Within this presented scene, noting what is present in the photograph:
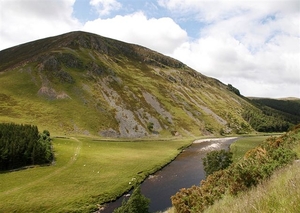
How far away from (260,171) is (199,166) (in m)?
58.0

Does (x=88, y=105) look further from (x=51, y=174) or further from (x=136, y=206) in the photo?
(x=136, y=206)

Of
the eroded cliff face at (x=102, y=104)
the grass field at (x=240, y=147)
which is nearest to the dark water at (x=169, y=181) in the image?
the grass field at (x=240, y=147)

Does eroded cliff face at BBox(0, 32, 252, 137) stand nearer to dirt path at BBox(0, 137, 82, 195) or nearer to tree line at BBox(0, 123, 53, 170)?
dirt path at BBox(0, 137, 82, 195)

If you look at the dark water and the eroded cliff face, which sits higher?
the eroded cliff face

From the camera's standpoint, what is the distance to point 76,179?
59031 mm

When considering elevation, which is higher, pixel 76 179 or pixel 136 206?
pixel 136 206

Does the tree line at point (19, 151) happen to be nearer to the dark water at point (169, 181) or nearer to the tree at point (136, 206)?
the dark water at point (169, 181)

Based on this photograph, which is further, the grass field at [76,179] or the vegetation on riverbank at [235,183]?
the grass field at [76,179]

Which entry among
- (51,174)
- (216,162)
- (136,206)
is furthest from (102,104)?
(136,206)

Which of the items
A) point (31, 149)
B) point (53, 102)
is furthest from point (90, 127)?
point (31, 149)

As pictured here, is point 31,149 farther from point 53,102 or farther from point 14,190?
point 53,102

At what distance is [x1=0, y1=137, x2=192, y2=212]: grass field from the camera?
46594 millimetres

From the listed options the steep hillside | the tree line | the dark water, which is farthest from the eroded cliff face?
the dark water

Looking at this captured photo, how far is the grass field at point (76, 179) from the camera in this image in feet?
153
